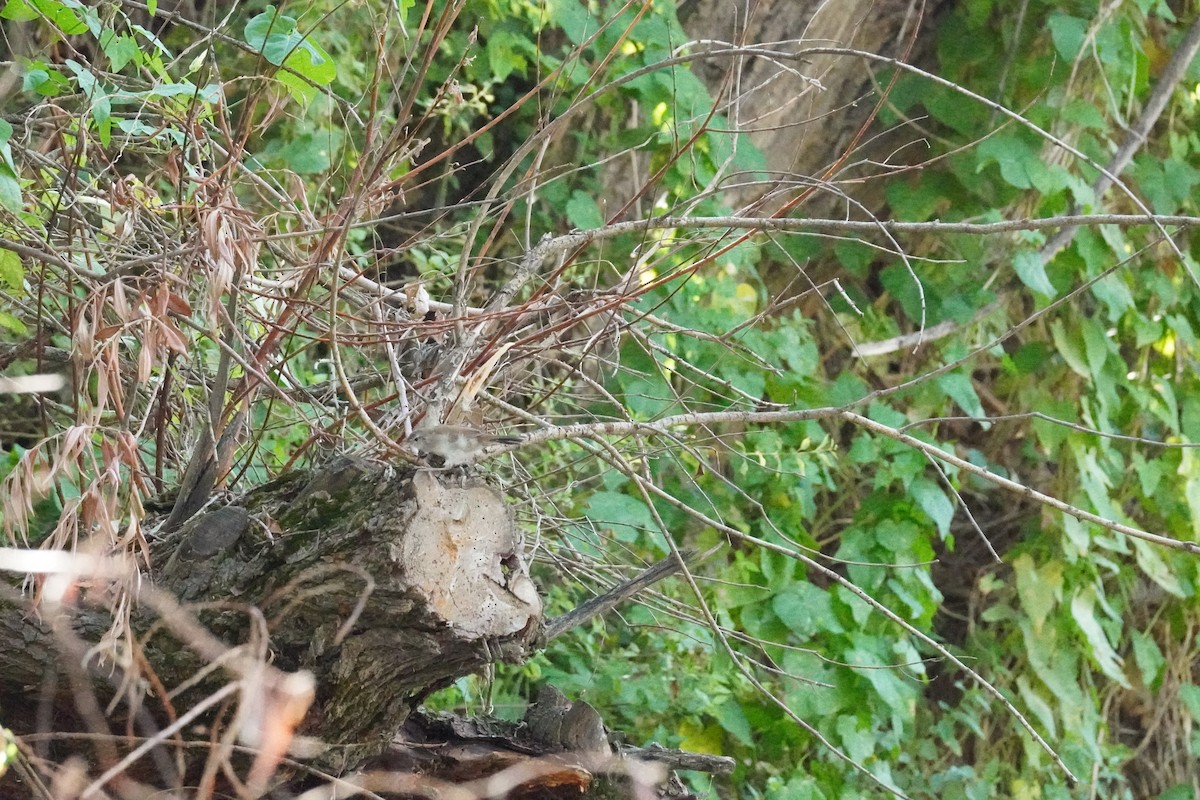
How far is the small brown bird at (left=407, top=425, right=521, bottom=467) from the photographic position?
111cm

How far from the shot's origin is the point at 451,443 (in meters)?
1.11

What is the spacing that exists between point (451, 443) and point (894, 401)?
2153 millimetres

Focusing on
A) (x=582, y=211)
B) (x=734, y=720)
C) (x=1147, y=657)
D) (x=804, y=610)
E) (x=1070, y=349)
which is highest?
(x=582, y=211)

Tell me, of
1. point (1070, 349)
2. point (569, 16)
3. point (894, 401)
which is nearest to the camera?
point (569, 16)

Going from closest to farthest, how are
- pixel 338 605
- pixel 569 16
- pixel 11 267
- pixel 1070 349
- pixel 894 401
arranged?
pixel 338 605
pixel 11 267
pixel 569 16
pixel 894 401
pixel 1070 349

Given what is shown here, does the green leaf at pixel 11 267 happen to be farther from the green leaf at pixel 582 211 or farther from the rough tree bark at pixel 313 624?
the green leaf at pixel 582 211

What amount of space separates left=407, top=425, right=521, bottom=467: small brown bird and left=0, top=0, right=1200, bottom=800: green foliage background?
0.58 m

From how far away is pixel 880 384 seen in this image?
11.3 feet

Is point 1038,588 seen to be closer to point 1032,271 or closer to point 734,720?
point 1032,271

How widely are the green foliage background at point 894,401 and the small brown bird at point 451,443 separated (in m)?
0.58

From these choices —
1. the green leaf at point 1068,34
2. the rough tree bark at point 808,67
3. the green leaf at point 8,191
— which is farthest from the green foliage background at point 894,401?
the green leaf at point 8,191

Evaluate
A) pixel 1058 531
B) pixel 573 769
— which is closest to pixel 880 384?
pixel 1058 531

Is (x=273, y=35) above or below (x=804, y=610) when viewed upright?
above

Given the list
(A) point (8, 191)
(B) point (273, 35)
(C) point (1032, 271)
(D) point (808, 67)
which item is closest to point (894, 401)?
(C) point (1032, 271)
